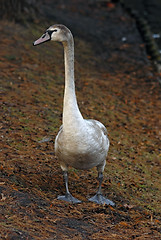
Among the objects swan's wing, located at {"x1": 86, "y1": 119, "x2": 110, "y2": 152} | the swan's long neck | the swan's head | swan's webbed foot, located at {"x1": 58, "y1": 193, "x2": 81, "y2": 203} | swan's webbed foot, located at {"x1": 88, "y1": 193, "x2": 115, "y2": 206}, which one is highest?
the swan's head

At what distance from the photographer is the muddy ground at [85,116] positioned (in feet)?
16.4

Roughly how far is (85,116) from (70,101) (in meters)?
4.08

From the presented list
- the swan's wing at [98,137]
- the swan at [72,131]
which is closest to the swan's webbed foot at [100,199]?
the swan at [72,131]

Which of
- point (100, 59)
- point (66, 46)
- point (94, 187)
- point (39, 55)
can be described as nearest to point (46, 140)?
point (94, 187)

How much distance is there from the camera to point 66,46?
5340 millimetres

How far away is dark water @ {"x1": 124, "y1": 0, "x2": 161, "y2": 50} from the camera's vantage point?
58.7 feet

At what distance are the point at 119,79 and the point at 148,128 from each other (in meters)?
3.09

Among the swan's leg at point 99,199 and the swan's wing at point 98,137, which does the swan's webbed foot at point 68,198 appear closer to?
the swan's leg at point 99,199

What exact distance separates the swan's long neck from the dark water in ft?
37.5

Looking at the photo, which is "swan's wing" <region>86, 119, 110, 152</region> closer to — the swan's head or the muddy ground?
the muddy ground

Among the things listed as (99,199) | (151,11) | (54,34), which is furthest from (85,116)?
(151,11)

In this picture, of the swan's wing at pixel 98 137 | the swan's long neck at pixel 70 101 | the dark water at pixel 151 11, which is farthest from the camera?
the dark water at pixel 151 11

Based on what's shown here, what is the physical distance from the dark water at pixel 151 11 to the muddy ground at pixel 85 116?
184cm

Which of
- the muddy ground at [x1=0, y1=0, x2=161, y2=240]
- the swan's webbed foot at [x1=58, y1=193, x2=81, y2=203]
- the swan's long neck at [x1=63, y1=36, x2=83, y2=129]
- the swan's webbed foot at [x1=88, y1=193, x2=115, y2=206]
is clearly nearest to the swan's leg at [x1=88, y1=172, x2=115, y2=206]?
the swan's webbed foot at [x1=88, y1=193, x2=115, y2=206]
